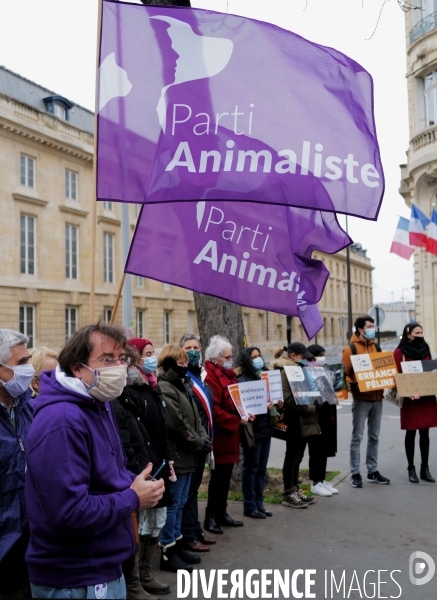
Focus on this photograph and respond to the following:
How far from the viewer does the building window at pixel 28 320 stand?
31062 millimetres

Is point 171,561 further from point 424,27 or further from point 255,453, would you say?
point 424,27

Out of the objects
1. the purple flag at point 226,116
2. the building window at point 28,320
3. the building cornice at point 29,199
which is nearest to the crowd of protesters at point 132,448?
the purple flag at point 226,116

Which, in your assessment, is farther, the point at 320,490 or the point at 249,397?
the point at 320,490

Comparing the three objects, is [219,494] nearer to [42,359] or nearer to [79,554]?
[42,359]

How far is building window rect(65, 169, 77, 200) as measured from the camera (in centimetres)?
3459

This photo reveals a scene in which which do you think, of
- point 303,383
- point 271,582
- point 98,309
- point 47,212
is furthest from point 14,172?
point 271,582

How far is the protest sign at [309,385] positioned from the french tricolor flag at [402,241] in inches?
515

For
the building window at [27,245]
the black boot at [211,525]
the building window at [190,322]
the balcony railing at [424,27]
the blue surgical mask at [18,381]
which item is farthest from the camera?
the building window at [190,322]

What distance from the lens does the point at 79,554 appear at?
2291 millimetres

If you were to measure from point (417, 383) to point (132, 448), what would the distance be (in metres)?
4.61

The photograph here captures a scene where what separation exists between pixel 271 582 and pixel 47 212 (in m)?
30.9

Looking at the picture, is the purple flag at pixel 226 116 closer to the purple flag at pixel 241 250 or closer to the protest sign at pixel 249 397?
the purple flag at pixel 241 250

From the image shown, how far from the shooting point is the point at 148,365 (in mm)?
4504

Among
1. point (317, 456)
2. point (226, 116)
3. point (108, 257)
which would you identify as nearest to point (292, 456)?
point (317, 456)
